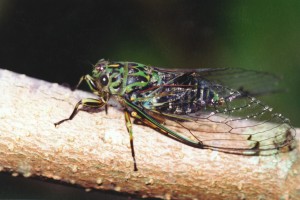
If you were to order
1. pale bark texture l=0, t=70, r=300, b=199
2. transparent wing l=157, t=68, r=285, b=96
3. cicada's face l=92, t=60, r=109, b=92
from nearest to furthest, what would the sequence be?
1. pale bark texture l=0, t=70, r=300, b=199
2. cicada's face l=92, t=60, r=109, b=92
3. transparent wing l=157, t=68, r=285, b=96

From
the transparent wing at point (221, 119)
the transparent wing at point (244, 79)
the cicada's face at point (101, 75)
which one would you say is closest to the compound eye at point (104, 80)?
the cicada's face at point (101, 75)

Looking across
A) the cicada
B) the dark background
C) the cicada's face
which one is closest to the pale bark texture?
the cicada

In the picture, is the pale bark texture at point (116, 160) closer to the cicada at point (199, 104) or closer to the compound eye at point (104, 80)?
the cicada at point (199, 104)

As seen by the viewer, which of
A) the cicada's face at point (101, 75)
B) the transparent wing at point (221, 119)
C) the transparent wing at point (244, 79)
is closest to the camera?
the transparent wing at point (221, 119)

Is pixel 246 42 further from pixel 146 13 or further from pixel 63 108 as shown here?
pixel 63 108

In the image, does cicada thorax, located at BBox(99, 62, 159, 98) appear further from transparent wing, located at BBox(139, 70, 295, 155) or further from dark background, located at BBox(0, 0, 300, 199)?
dark background, located at BBox(0, 0, 300, 199)

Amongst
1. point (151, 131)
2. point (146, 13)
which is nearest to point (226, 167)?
point (151, 131)
